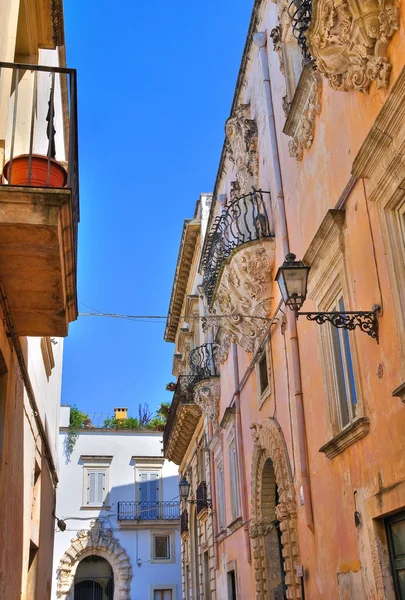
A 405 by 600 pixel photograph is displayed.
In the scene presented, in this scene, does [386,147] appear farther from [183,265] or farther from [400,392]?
[183,265]

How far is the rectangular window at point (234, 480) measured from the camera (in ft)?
47.9

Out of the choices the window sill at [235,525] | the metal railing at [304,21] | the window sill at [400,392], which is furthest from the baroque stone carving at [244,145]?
the window sill at [400,392]

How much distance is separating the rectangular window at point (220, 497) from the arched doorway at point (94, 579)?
66.4 ft

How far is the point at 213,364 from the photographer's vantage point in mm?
18016

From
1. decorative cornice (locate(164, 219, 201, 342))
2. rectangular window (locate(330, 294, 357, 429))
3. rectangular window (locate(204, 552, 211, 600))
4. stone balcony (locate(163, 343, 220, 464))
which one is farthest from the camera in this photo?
decorative cornice (locate(164, 219, 201, 342))

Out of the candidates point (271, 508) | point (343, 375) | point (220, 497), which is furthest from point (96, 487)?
point (343, 375)

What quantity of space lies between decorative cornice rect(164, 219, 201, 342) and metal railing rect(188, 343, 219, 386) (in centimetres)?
134

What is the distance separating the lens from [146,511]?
36.3 meters

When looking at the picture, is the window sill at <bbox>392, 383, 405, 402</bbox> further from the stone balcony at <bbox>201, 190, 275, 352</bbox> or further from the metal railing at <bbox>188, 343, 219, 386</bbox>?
the metal railing at <bbox>188, 343, 219, 386</bbox>

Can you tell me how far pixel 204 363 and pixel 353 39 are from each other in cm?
1284

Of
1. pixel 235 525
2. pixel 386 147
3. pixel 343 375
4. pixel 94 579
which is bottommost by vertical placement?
pixel 235 525

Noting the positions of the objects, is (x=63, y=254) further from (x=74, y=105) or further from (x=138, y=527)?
(x=138, y=527)

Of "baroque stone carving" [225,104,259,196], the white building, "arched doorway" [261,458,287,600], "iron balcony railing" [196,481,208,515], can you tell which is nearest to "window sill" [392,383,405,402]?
"arched doorway" [261,458,287,600]

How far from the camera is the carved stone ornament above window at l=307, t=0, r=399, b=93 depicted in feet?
20.0
